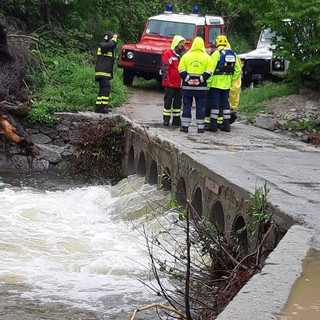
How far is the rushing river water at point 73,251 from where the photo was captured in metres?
7.75

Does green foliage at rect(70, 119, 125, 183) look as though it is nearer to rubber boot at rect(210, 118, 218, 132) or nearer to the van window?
rubber boot at rect(210, 118, 218, 132)

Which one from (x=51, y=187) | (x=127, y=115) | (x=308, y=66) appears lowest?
(x=51, y=187)

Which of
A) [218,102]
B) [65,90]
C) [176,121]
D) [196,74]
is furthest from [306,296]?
[65,90]

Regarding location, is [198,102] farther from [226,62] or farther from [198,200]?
[198,200]

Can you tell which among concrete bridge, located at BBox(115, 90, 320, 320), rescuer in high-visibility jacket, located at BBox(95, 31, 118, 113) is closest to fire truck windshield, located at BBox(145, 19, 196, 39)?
concrete bridge, located at BBox(115, 90, 320, 320)

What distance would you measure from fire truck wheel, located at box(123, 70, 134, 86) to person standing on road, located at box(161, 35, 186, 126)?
6908mm

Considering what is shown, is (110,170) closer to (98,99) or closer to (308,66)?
(98,99)

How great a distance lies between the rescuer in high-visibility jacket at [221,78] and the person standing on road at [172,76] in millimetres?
707

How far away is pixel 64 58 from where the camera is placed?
2050cm

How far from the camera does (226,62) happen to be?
13961mm

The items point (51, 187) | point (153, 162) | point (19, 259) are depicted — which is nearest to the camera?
point (19, 259)

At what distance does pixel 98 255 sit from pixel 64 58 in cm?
1164

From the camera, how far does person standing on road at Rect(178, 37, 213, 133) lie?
13.6 m

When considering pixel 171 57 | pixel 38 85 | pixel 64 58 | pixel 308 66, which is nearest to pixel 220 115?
pixel 171 57
